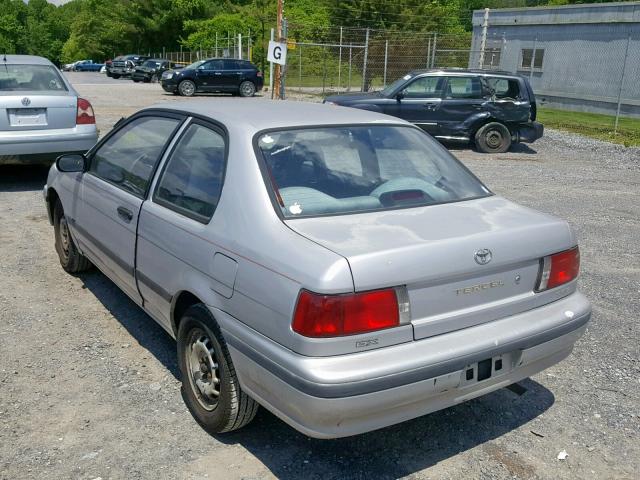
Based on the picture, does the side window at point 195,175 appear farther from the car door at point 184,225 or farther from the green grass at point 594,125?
the green grass at point 594,125

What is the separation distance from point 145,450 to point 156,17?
214 feet

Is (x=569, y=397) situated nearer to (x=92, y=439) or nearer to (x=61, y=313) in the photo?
(x=92, y=439)

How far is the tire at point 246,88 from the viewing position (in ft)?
90.5

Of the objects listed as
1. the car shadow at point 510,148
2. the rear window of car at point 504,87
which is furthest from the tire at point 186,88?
the rear window of car at point 504,87

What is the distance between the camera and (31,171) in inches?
393

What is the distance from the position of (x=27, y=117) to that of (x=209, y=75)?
19.6 metres

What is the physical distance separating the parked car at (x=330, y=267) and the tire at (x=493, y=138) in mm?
10177

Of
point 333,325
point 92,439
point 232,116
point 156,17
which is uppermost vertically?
point 156,17

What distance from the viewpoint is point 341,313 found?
101 inches

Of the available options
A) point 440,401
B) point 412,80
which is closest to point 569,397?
point 440,401

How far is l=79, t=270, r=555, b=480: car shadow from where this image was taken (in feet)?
10.1

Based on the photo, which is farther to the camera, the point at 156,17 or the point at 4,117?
the point at 156,17

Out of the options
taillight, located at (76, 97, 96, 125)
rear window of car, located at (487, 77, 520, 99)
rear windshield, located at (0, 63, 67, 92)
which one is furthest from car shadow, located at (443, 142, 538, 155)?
rear windshield, located at (0, 63, 67, 92)

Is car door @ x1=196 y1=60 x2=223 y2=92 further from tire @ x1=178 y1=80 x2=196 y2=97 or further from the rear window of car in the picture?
the rear window of car
